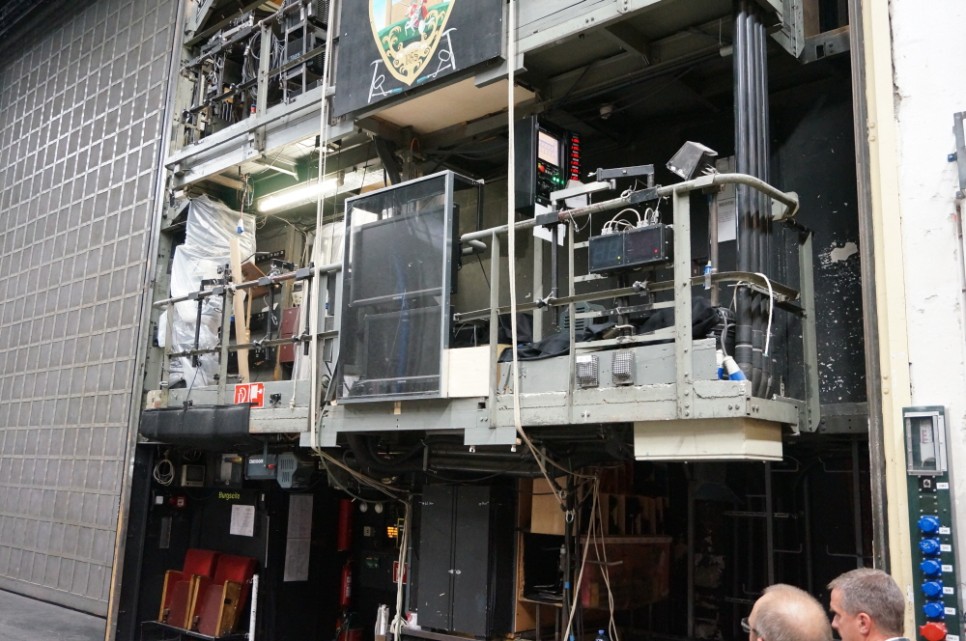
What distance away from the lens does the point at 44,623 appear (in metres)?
9.62

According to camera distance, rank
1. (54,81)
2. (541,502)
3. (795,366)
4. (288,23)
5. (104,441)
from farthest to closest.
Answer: (54,81) < (104,441) < (288,23) < (541,502) < (795,366)

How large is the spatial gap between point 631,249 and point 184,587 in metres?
6.72

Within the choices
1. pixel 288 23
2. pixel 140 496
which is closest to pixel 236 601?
pixel 140 496

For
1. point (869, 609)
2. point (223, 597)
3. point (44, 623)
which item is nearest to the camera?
point (869, 609)

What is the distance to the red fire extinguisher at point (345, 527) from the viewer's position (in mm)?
10141

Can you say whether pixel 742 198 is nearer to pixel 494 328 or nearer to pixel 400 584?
pixel 494 328

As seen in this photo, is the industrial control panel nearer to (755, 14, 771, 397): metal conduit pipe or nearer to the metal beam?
(755, 14, 771, 397): metal conduit pipe

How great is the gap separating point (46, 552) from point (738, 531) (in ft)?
26.6

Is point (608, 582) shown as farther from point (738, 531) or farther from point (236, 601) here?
point (236, 601)

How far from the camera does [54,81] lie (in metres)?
12.7

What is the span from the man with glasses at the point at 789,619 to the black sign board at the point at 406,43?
4.77 m

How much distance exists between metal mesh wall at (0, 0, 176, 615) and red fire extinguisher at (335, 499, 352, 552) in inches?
97.5

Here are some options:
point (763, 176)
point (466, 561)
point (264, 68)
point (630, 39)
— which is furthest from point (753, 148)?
point (264, 68)

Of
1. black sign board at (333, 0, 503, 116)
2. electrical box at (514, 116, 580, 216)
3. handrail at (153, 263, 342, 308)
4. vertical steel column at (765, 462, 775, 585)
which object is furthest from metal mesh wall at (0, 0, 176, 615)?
vertical steel column at (765, 462, 775, 585)
